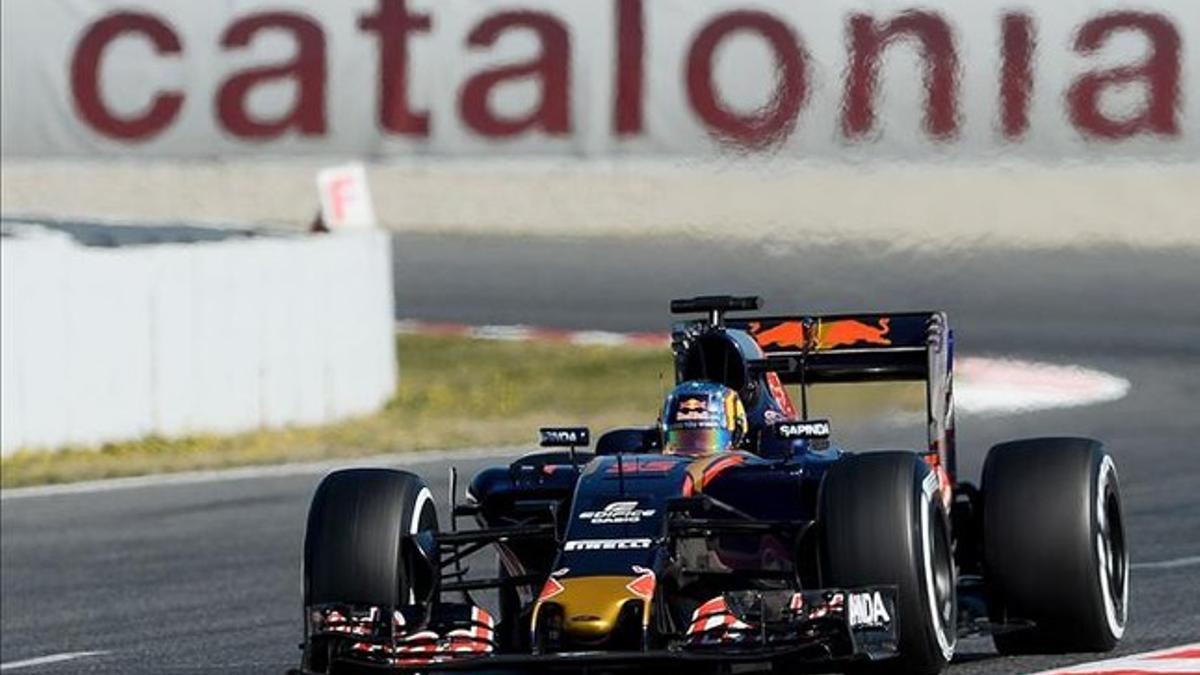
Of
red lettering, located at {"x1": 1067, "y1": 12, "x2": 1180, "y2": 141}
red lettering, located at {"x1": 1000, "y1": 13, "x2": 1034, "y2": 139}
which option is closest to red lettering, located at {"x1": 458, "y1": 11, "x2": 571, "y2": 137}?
red lettering, located at {"x1": 1000, "y1": 13, "x2": 1034, "y2": 139}

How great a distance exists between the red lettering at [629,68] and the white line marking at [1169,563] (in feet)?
60.2

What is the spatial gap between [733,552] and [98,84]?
2426 cm

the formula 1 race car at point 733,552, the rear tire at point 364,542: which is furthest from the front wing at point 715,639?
the rear tire at point 364,542

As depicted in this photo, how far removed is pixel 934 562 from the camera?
888 cm

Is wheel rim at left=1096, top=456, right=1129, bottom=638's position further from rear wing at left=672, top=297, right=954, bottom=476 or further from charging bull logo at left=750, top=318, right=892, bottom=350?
charging bull logo at left=750, top=318, right=892, bottom=350

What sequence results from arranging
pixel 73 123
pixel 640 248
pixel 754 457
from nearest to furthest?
pixel 754 457 → pixel 640 248 → pixel 73 123

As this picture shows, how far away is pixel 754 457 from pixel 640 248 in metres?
20.8

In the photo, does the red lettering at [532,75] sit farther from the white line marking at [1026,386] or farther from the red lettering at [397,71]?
the white line marking at [1026,386]

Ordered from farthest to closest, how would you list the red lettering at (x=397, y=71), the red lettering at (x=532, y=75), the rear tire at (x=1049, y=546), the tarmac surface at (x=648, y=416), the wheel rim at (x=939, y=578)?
the red lettering at (x=397, y=71), the red lettering at (x=532, y=75), the tarmac surface at (x=648, y=416), the rear tire at (x=1049, y=546), the wheel rim at (x=939, y=578)

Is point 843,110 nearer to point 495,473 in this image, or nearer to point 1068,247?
point 1068,247

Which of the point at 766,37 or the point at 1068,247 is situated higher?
the point at 766,37

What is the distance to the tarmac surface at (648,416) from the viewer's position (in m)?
12.0

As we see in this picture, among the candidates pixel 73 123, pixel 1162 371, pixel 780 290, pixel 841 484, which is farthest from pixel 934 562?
pixel 73 123

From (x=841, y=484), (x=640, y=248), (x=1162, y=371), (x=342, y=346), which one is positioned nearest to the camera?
(x=841, y=484)
